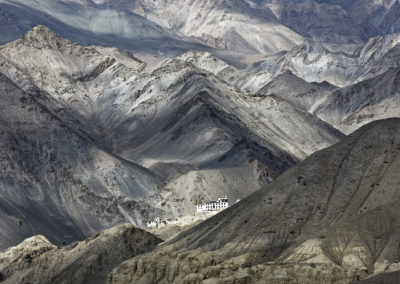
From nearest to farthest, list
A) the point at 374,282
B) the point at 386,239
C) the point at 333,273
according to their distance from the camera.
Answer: the point at 374,282 < the point at 333,273 < the point at 386,239

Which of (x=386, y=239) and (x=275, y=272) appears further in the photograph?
(x=386, y=239)

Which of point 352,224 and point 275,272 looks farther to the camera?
point 352,224

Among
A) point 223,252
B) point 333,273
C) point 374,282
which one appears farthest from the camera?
point 223,252

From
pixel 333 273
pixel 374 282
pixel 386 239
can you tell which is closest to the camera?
pixel 374 282

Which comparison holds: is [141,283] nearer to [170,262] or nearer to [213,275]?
[170,262]

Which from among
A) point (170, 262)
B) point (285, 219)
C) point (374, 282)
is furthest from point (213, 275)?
point (374, 282)

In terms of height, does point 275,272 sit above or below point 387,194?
below

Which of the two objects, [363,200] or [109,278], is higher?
[363,200]

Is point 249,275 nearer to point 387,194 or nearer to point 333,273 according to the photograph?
point 333,273

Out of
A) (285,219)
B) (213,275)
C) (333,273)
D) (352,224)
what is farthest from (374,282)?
(285,219)
